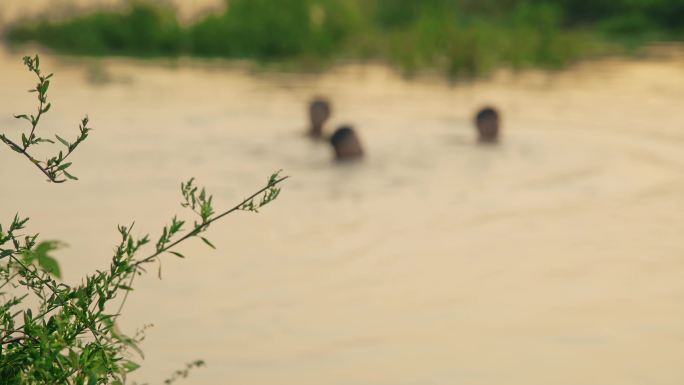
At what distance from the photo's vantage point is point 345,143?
36.0 ft

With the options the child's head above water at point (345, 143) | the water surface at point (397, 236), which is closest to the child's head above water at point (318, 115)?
the water surface at point (397, 236)

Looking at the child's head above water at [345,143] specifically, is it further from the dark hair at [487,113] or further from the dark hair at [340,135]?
the dark hair at [487,113]

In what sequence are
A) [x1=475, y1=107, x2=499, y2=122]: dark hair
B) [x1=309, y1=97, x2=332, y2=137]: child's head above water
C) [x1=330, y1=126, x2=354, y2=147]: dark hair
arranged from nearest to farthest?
[x1=330, y1=126, x2=354, y2=147]: dark hair, [x1=475, y1=107, x2=499, y2=122]: dark hair, [x1=309, y1=97, x2=332, y2=137]: child's head above water

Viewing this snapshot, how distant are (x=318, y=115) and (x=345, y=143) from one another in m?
1.58

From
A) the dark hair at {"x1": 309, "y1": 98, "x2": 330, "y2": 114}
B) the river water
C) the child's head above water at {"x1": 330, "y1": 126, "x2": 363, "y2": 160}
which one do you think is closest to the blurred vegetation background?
the river water

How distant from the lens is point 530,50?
22625mm

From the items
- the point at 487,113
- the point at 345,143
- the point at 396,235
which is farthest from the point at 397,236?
the point at 487,113

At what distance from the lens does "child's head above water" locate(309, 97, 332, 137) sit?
12.5 metres

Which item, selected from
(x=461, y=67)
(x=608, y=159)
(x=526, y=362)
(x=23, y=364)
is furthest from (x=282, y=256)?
(x=461, y=67)

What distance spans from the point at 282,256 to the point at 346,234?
0.84 metres

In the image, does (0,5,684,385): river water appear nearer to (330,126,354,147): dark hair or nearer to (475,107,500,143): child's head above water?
(475,107,500,143): child's head above water

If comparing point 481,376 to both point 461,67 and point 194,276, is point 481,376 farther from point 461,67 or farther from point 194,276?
point 461,67

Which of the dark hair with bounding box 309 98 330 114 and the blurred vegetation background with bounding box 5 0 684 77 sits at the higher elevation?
the blurred vegetation background with bounding box 5 0 684 77

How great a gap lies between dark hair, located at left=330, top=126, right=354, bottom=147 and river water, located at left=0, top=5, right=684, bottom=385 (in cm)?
42
